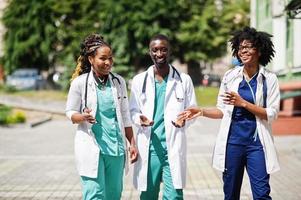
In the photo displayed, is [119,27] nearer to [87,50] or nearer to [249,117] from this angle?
[87,50]

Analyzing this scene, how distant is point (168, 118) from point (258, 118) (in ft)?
2.67

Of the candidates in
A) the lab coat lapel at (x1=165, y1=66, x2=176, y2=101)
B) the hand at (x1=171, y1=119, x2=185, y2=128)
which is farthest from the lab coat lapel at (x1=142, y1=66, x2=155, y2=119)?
the hand at (x1=171, y1=119, x2=185, y2=128)

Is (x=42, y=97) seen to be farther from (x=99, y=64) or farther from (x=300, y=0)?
(x=99, y=64)

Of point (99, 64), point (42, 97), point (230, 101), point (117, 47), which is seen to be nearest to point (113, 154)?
point (99, 64)

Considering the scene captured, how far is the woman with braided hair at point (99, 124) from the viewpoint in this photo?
453 centimetres

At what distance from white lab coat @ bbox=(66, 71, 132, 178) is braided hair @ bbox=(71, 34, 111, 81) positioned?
207mm

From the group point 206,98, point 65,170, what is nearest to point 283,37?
point 206,98

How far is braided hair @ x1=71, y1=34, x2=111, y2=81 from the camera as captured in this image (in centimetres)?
465

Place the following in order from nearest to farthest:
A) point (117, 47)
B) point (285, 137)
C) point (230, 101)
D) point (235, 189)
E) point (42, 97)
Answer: point (230, 101)
point (235, 189)
point (285, 137)
point (42, 97)
point (117, 47)

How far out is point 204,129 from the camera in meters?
15.6

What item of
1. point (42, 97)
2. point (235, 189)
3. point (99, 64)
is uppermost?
point (99, 64)

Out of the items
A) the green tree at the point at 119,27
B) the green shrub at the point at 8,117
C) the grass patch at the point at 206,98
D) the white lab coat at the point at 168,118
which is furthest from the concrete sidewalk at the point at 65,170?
the green tree at the point at 119,27

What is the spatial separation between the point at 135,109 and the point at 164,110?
28 centimetres

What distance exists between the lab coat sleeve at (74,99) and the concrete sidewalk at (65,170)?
109 inches
